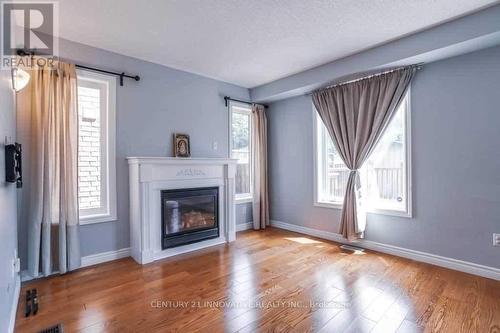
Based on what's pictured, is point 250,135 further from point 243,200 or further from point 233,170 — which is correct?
point 243,200

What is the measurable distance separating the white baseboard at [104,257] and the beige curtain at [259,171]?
2.12m

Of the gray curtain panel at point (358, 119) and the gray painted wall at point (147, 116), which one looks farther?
the gray curtain panel at point (358, 119)

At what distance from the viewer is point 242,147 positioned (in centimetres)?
450

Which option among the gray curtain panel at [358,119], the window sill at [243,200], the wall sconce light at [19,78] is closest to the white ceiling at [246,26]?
the gray curtain panel at [358,119]

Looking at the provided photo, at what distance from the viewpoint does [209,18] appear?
7.74 feet

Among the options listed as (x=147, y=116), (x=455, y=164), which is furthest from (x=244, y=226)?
(x=455, y=164)

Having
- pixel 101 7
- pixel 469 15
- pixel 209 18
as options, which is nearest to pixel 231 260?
pixel 209 18

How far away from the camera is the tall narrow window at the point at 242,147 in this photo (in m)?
4.39

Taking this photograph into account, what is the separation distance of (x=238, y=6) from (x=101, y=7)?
120cm

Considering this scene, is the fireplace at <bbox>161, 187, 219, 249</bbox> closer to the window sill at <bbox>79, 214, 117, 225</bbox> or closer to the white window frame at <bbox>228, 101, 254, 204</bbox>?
the window sill at <bbox>79, 214, 117, 225</bbox>

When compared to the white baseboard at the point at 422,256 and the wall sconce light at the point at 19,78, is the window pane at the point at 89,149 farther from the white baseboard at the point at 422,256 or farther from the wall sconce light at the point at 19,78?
the white baseboard at the point at 422,256

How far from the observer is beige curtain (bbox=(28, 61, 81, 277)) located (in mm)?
2479

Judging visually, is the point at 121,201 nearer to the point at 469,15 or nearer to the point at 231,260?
the point at 231,260

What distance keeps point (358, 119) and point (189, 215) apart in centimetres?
260
